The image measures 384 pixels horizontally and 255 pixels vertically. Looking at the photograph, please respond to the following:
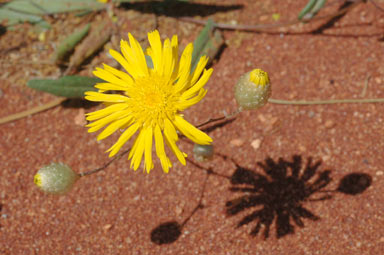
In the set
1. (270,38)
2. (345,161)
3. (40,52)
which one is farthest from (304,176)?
(40,52)

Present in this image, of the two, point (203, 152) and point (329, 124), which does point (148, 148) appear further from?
point (329, 124)

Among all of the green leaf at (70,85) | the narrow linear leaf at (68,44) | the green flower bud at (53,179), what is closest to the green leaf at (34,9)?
the narrow linear leaf at (68,44)

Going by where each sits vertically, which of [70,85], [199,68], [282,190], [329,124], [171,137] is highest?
[199,68]

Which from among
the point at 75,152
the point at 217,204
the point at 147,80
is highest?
the point at 147,80

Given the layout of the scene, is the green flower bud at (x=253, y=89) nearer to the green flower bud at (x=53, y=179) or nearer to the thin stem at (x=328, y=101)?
the thin stem at (x=328, y=101)

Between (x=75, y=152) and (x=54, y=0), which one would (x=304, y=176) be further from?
(x=54, y=0)

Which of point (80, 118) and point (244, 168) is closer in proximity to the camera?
point (244, 168)

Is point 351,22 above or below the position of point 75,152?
above

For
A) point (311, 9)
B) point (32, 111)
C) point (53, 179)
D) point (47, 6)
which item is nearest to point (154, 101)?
point (53, 179)
